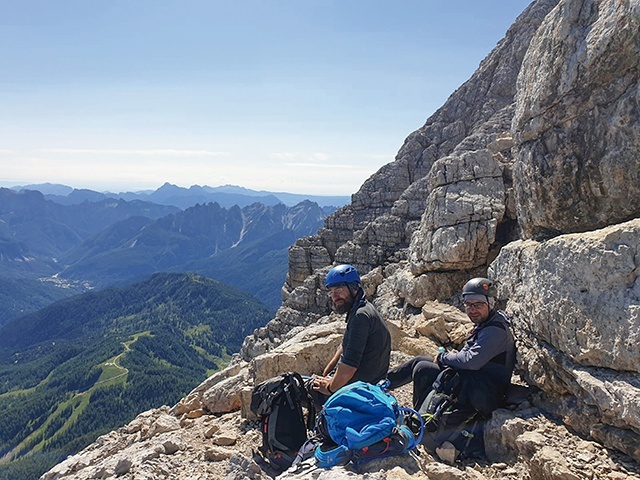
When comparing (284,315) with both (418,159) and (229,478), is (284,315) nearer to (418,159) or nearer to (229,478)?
(418,159)

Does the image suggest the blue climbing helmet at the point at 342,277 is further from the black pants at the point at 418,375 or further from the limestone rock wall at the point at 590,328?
the limestone rock wall at the point at 590,328

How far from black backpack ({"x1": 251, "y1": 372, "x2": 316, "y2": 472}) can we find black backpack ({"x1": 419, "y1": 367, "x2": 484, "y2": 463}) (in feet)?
8.52

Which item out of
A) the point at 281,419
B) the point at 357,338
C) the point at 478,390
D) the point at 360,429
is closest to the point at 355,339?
the point at 357,338

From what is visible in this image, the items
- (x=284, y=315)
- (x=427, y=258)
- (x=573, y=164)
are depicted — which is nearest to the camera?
(x=573, y=164)

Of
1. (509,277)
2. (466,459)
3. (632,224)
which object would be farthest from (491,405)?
(632,224)

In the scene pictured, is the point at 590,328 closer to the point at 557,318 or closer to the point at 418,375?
the point at 557,318

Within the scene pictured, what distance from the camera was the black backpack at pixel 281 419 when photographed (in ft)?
27.5

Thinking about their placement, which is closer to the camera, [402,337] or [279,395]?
[279,395]

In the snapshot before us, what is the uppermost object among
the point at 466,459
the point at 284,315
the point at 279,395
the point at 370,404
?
the point at 370,404

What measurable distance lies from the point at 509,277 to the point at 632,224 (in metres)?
3.71

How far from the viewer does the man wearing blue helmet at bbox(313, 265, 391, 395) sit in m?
8.55

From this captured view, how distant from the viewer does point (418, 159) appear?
3196 inches

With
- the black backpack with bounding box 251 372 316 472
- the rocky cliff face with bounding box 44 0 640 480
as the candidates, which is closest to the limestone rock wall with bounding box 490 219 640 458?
the rocky cliff face with bounding box 44 0 640 480

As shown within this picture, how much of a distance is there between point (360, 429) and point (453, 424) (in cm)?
222
